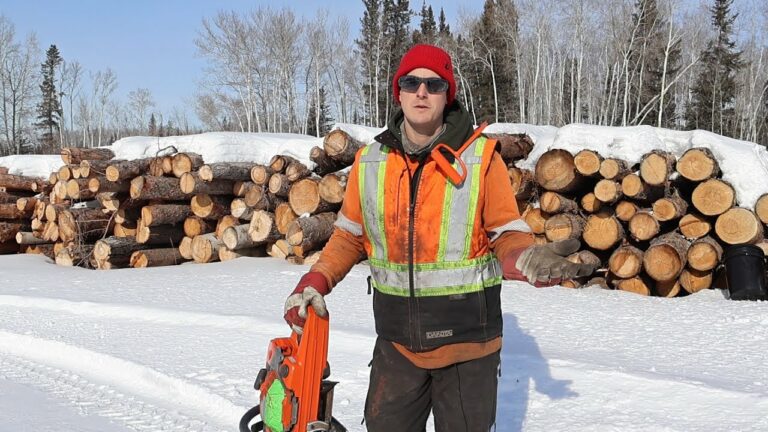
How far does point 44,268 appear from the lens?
9289 millimetres

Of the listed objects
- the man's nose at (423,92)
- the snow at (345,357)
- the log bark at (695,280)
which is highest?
the man's nose at (423,92)

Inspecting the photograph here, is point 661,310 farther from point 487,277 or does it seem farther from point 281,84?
point 281,84

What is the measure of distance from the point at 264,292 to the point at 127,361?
243cm

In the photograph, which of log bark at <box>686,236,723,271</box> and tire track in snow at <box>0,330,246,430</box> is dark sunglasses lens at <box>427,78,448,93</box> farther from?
log bark at <box>686,236,723,271</box>

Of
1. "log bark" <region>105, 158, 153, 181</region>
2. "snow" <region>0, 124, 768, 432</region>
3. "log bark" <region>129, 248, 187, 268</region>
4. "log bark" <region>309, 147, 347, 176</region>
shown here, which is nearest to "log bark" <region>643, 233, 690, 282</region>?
"snow" <region>0, 124, 768, 432</region>

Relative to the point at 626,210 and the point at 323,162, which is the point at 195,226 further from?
the point at 626,210

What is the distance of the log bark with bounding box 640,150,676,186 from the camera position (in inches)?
265

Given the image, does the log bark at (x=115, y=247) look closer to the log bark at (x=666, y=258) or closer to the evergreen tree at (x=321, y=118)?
the log bark at (x=666, y=258)

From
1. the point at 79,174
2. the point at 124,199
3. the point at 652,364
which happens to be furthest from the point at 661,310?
the point at 79,174

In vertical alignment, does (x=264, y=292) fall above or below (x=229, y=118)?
below

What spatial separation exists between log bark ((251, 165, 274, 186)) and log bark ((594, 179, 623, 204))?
4596mm

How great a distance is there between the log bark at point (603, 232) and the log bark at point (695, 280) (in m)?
0.80

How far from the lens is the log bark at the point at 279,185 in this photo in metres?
8.64

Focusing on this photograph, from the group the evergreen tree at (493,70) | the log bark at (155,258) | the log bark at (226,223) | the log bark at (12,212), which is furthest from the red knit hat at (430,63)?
the evergreen tree at (493,70)
